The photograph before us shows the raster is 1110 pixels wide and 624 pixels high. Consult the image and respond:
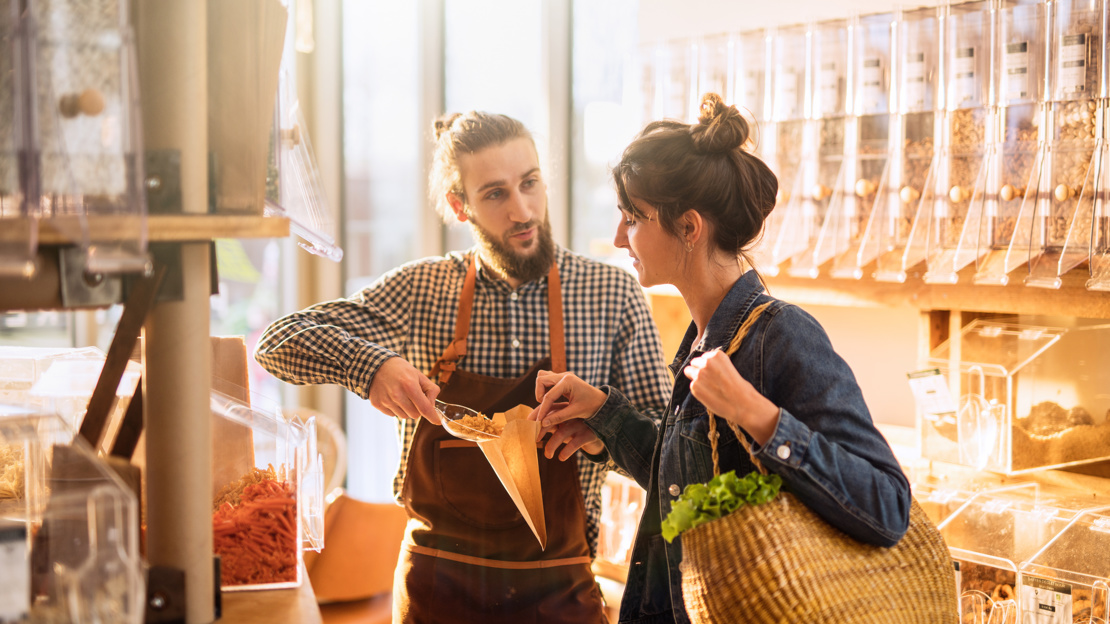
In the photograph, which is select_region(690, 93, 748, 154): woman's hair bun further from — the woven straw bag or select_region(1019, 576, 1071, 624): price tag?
select_region(1019, 576, 1071, 624): price tag

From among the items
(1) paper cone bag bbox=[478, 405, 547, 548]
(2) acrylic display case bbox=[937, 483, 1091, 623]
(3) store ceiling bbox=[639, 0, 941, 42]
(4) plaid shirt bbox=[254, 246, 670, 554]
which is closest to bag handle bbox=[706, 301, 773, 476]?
(1) paper cone bag bbox=[478, 405, 547, 548]

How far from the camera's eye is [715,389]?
1143 millimetres

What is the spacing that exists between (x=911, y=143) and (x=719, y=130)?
3.25 feet

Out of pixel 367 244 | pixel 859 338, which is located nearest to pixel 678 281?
pixel 859 338

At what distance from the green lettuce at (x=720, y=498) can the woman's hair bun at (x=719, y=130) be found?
21.4 inches

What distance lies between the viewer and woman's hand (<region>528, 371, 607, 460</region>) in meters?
1.60

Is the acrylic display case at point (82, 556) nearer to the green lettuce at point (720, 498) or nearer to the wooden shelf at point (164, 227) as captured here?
the wooden shelf at point (164, 227)

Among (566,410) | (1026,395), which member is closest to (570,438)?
(566,410)

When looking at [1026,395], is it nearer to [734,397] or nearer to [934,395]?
[934,395]

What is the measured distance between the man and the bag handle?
47cm

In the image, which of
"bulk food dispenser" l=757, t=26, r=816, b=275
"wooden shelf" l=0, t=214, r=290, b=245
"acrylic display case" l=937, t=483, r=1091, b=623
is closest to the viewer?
"wooden shelf" l=0, t=214, r=290, b=245

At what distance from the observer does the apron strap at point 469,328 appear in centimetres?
183

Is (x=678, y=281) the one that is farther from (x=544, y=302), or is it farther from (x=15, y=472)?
(x=15, y=472)

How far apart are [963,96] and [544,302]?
1110 millimetres
